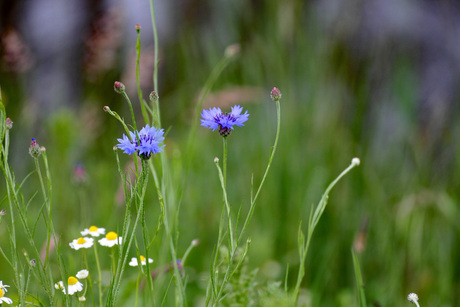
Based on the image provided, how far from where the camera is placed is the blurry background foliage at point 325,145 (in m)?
1.51

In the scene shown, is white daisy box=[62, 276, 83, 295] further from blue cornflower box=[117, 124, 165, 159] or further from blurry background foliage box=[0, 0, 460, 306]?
blurry background foliage box=[0, 0, 460, 306]

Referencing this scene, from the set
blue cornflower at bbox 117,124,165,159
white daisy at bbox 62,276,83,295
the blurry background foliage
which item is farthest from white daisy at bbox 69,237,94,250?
the blurry background foliage

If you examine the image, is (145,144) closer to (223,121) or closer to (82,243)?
(223,121)

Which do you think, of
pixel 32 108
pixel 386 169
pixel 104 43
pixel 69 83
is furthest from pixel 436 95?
pixel 69 83

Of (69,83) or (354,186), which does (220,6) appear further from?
(354,186)

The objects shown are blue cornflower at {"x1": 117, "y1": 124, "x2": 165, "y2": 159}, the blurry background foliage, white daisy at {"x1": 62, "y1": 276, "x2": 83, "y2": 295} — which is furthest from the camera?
the blurry background foliage

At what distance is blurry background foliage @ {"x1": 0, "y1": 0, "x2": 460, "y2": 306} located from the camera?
1510 mm

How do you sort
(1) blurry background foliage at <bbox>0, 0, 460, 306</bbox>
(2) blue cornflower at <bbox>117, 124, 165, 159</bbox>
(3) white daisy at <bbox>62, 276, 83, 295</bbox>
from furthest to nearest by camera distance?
(1) blurry background foliage at <bbox>0, 0, 460, 306</bbox>, (3) white daisy at <bbox>62, 276, 83, 295</bbox>, (2) blue cornflower at <bbox>117, 124, 165, 159</bbox>

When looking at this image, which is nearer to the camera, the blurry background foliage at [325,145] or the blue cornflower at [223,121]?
the blue cornflower at [223,121]

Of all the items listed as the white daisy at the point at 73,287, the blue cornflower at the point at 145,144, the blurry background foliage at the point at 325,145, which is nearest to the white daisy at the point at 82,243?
the white daisy at the point at 73,287

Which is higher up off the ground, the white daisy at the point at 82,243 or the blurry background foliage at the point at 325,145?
the blurry background foliage at the point at 325,145

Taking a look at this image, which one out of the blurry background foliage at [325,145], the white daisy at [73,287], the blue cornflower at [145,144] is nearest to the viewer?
the blue cornflower at [145,144]

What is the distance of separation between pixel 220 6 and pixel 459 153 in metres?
1.32

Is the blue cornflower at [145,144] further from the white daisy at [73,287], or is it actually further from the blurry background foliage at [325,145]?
the blurry background foliage at [325,145]
